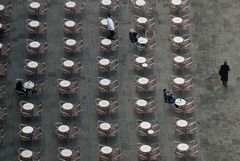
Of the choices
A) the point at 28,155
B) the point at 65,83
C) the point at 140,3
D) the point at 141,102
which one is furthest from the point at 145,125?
the point at 140,3

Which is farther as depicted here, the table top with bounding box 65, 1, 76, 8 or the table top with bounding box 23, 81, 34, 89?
the table top with bounding box 65, 1, 76, 8

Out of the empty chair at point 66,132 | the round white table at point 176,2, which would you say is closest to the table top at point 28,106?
the empty chair at point 66,132

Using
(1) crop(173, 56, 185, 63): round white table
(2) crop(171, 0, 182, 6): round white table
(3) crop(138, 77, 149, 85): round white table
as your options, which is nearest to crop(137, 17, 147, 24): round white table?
(2) crop(171, 0, 182, 6): round white table

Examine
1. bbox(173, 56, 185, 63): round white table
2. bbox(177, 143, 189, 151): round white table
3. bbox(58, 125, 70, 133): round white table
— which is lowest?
bbox(177, 143, 189, 151): round white table

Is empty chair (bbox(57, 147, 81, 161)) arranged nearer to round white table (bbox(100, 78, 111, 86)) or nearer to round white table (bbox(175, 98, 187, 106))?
round white table (bbox(100, 78, 111, 86))

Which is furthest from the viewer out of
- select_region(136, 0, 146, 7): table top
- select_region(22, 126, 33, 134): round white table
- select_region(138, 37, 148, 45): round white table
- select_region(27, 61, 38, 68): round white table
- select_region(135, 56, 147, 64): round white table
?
select_region(136, 0, 146, 7): table top

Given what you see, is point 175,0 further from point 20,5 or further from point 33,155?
point 33,155

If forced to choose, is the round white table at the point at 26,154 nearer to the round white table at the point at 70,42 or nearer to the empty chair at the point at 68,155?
the empty chair at the point at 68,155
